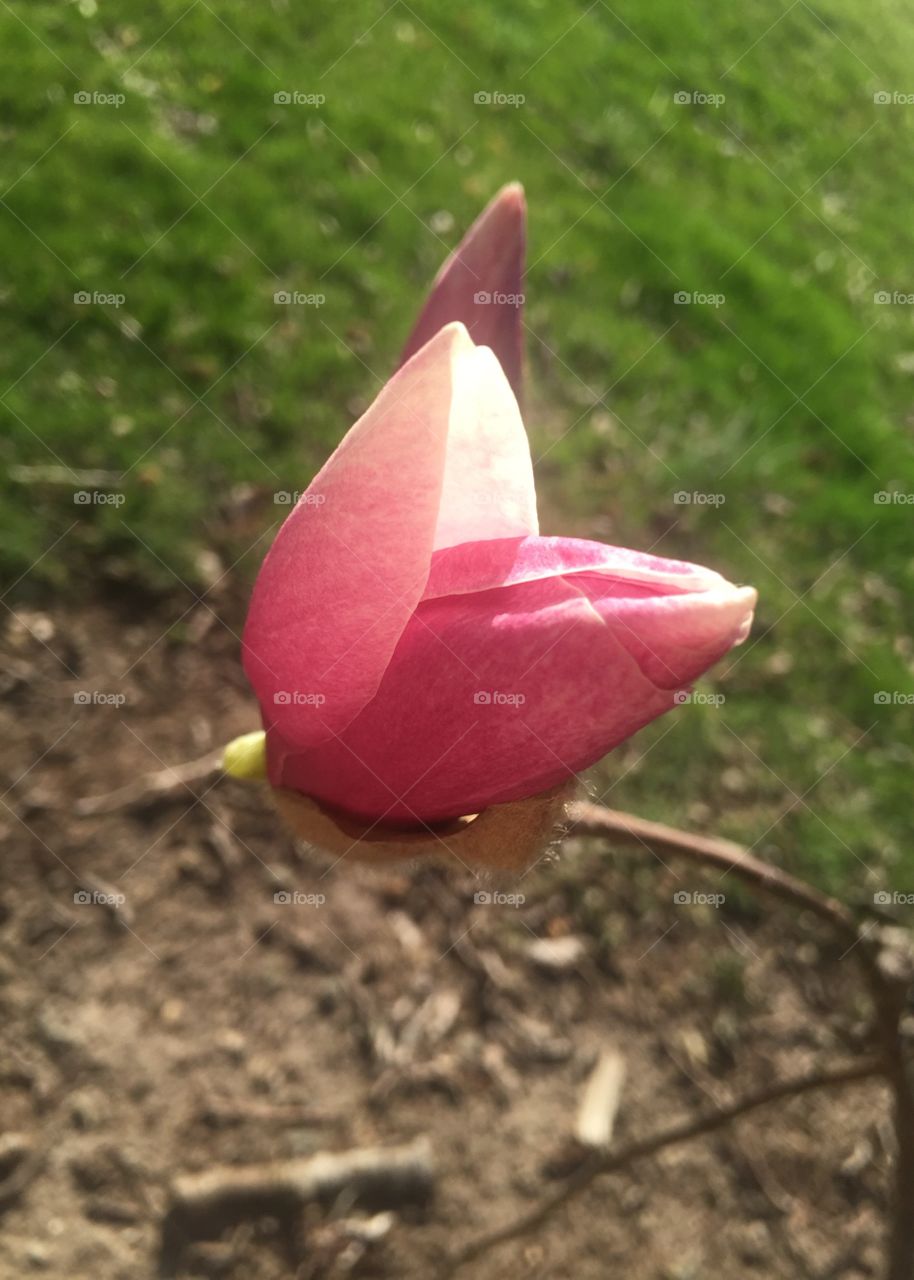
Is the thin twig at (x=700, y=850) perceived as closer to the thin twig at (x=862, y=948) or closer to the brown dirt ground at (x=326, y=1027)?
the thin twig at (x=862, y=948)

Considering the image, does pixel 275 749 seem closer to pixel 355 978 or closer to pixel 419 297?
pixel 355 978

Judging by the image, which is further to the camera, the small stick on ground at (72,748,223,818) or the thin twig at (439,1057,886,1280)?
the small stick on ground at (72,748,223,818)

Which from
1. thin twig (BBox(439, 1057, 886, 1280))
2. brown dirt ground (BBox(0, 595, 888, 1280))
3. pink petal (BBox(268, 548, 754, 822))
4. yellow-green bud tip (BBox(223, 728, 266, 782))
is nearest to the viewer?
pink petal (BBox(268, 548, 754, 822))

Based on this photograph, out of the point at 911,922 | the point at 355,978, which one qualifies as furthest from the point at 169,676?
the point at 911,922

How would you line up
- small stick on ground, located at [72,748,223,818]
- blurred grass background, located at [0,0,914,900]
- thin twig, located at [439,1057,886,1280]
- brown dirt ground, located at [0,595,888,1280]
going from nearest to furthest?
thin twig, located at [439,1057,886,1280] < brown dirt ground, located at [0,595,888,1280] < small stick on ground, located at [72,748,223,818] < blurred grass background, located at [0,0,914,900]

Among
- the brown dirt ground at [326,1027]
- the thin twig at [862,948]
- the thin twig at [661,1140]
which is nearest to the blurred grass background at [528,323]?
the brown dirt ground at [326,1027]

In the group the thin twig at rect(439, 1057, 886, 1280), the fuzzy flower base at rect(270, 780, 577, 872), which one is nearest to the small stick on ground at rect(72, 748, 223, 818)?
the thin twig at rect(439, 1057, 886, 1280)

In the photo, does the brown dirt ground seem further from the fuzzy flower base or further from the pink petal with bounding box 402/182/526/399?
the pink petal with bounding box 402/182/526/399

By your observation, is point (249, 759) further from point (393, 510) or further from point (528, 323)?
point (528, 323)
